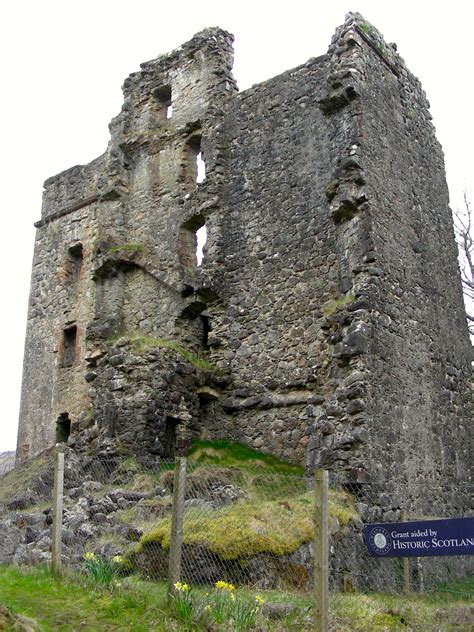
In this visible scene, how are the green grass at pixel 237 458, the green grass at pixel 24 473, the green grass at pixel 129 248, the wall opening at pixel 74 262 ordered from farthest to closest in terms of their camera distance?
1. the wall opening at pixel 74 262
2. the green grass at pixel 129 248
3. the green grass at pixel 24 473
4. the green grass at pixel 237 458

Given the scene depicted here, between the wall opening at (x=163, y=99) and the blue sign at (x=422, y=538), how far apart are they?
13255mm

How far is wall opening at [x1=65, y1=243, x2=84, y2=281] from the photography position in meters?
19.5

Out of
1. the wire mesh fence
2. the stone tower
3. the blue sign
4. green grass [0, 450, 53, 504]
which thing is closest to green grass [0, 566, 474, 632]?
the wire mesh fence

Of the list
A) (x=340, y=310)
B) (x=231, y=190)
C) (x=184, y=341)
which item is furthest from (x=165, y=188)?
(x=340, y=310)

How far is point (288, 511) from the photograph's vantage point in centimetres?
884

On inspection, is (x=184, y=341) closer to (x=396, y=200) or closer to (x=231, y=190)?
(x=231, y=190)

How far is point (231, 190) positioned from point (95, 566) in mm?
9071

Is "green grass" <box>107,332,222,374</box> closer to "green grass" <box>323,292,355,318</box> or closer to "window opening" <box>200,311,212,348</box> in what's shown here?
"window opening" <box>200,311,212,348</box>

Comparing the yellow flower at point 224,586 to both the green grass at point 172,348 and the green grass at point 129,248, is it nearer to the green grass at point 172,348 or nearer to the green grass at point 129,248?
the green grass at point 172,348

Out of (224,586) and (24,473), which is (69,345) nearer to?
(24,473)

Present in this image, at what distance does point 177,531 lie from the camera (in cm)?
682

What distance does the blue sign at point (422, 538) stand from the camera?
6.38 metres

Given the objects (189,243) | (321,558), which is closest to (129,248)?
(189,243)

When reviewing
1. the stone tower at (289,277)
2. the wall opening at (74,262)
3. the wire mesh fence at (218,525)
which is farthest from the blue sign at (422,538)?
the wall opening at (74,262)
